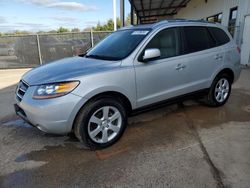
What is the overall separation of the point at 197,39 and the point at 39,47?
10305 mm

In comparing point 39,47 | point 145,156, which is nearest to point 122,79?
point 145,156

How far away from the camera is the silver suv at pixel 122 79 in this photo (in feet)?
9.32

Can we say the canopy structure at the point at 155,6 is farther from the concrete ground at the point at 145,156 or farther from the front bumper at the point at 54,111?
the front bumper at the point at 54,111

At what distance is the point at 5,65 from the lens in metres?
12.5

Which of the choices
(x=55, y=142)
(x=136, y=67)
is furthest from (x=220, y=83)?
(x=55, y=142)

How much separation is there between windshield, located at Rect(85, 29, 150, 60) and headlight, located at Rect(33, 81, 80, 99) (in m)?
0.92

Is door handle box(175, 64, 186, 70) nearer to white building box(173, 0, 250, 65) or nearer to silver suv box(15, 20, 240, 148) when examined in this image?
silver suv box(15, 20, 240, 148)

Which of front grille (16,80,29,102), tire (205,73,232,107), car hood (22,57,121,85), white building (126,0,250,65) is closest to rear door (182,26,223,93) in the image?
tire (205,73,232,107)

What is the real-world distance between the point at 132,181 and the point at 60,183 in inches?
32.7

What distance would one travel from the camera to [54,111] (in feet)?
9.07

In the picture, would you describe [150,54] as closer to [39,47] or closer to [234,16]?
[39,47]

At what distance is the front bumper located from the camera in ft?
9.05

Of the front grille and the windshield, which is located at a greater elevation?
the windshield

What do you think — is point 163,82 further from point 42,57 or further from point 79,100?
point 42,57
